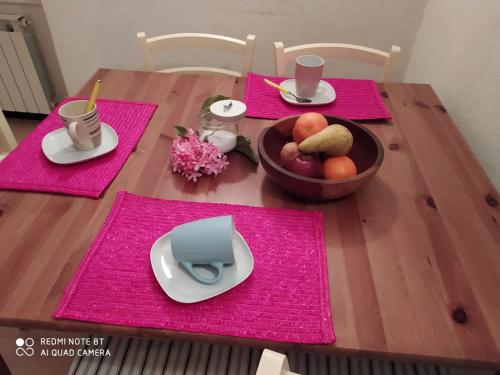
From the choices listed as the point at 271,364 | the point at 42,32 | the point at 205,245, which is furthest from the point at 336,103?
the point at 42,32

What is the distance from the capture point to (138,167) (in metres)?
0.87

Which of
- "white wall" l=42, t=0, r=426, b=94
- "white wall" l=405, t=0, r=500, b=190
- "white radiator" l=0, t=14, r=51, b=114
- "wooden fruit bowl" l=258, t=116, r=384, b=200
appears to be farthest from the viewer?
"white radiator" l=0, t=14, r=51, b=114

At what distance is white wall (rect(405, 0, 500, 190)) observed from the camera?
992mm

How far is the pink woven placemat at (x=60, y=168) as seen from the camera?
79 centimetres

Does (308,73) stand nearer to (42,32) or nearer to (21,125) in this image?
(42,32)

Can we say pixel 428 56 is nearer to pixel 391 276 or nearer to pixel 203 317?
pixel 391 276

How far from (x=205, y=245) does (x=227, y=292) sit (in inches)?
3.4

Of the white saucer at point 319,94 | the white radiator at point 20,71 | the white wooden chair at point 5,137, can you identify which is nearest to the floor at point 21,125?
the white radiator at point 20,71

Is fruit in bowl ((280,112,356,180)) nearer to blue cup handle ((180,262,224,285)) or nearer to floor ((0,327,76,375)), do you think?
blue cup handle ((180,262,224,285))

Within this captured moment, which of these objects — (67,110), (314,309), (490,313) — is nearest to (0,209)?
(67,110)

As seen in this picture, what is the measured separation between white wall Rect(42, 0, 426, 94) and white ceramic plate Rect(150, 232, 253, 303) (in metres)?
1.41

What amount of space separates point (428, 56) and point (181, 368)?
1.47m

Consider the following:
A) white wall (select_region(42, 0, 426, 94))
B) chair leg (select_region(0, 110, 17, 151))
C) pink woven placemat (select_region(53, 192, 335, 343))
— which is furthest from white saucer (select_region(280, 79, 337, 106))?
chair leg (select_region(0, 110, 17, 151))

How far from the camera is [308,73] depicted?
1.06 meters
